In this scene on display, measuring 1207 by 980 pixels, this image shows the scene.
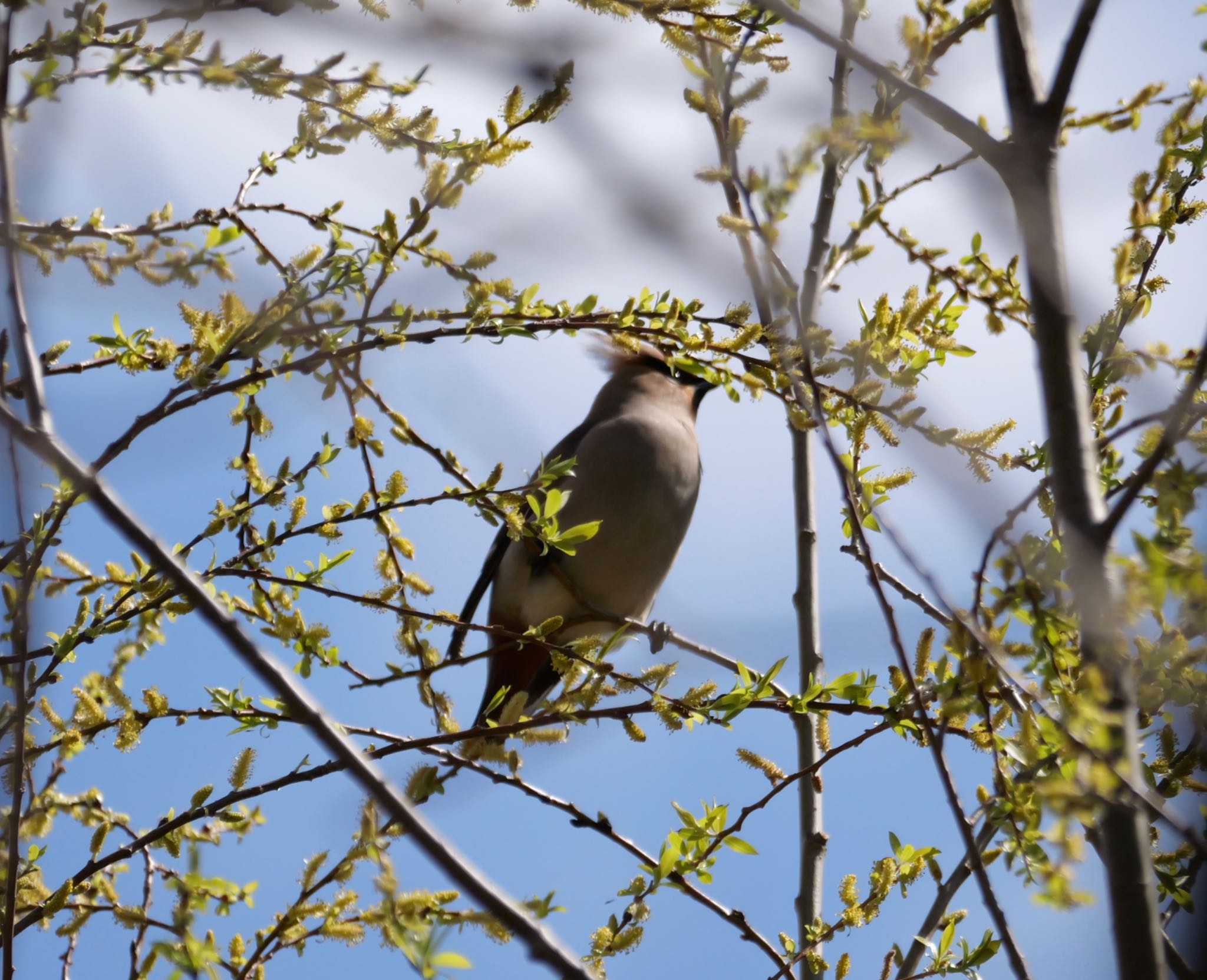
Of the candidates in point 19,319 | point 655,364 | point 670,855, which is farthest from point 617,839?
→ point 655,364

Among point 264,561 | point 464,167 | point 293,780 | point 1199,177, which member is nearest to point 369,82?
point 464,167

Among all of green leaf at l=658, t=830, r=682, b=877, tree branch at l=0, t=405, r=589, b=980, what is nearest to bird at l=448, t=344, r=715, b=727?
green leaf at l=658, t=830, r=682, b=877

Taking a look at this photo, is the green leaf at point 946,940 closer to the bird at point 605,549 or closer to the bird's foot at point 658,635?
the bird's foot at point 658,635

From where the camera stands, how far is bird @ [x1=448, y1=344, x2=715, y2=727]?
5.02 meters

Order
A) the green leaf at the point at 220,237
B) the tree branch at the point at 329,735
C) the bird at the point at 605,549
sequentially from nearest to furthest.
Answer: the tree branch at the point at 329,735 < the green leaf at the point at 220,237 < the bird at the point at 605,549

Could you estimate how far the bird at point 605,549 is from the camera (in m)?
5.02

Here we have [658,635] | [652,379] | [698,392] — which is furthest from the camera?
[698,392]

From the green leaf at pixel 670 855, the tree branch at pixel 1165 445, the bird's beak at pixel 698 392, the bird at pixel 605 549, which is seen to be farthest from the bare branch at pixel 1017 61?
the bird's beak at pixel 698 392

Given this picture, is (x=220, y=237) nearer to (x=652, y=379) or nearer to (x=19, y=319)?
(x=19, y=319)

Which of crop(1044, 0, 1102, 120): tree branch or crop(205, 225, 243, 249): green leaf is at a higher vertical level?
crop(205, 225, 243, 249): green leaf

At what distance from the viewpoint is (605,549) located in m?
5.02

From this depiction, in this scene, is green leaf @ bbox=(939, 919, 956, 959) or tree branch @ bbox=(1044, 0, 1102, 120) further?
green leaf @ bbox=(939, 919, 956, 959)

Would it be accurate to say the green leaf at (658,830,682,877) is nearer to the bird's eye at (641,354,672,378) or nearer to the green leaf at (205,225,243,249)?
the green leaf at (205,225,243,249)

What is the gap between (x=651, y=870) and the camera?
2920 mm
